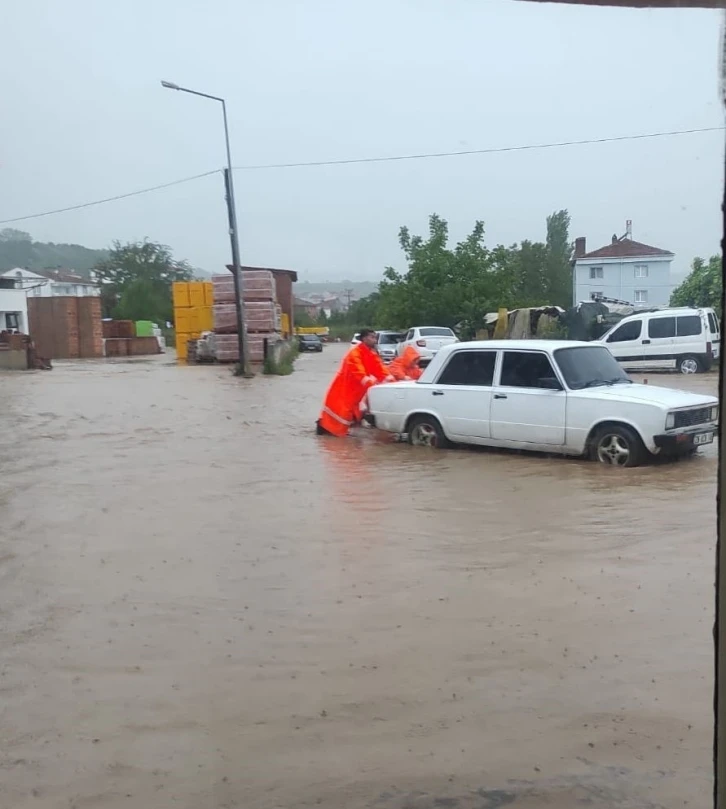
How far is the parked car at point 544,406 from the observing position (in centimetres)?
855

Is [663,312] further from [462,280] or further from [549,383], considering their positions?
[549,383]

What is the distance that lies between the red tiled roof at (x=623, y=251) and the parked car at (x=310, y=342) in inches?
781

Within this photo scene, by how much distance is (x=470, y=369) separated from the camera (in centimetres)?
991

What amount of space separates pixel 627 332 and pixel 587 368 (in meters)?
8.61

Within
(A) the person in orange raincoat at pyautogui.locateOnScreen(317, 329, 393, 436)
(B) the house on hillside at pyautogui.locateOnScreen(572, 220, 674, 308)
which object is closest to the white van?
(B) the house on hillside at pyautogui.locateOnScreen(572, 220, 674, 308)

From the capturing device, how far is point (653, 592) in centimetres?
543

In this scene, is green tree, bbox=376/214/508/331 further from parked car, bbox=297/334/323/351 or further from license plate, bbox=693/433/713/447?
parked car, bbox=297/334/323/351

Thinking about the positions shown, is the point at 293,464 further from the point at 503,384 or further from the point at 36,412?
the point at 36,412

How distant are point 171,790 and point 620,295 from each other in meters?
13.6

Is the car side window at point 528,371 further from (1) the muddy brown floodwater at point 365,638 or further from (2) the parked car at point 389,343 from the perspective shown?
(2) the parked car at point 389,343

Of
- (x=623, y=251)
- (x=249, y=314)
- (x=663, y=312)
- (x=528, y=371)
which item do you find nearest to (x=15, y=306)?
(x=249, y=314)

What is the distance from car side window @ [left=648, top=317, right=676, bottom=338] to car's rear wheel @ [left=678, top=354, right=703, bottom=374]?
2.84 feet

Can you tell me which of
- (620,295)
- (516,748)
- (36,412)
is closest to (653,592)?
(516,748)

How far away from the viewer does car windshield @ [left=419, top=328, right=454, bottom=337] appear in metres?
13.4
